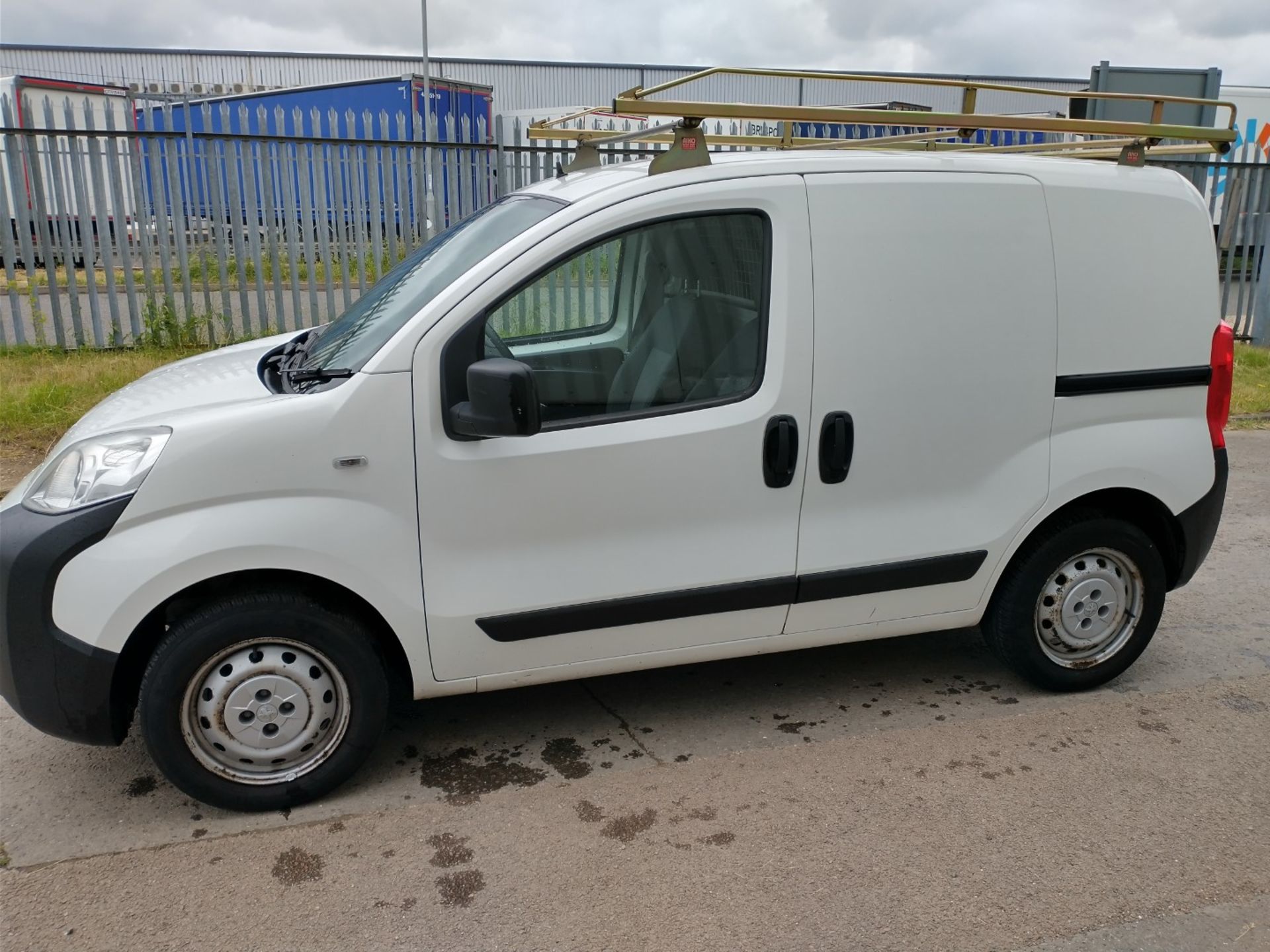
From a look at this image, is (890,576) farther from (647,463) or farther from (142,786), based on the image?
(142,786)

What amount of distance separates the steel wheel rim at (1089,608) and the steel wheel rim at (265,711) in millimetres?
2471

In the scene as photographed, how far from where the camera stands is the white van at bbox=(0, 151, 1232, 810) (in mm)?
3029

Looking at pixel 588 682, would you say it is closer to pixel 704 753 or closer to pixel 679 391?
pixel 704 753

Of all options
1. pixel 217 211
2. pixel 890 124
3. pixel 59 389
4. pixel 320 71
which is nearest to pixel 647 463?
pixel 890 124

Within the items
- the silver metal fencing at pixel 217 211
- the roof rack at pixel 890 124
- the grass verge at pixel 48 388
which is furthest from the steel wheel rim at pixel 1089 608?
the silver metal fencing at pixel 217 211

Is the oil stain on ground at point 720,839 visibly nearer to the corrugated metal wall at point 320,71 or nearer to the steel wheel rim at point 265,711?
the steel wheel rim at point 265,711

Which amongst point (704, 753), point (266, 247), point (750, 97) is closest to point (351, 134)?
point (266, 247)

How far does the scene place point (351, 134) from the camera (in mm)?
9984

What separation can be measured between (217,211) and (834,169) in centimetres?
755

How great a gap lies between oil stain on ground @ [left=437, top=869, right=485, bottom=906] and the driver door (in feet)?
1.97

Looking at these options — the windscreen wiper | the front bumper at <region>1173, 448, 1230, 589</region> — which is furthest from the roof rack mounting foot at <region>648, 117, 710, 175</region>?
the front bumper at <region>1173, 448, 1230, 589</region>

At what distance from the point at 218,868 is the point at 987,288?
292cm

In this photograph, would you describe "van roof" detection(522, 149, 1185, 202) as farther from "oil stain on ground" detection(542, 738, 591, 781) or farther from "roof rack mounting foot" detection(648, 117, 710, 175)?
"oil stain on ground" detection(542, 738, 591, 781)

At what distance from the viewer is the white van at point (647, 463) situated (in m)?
3.03
